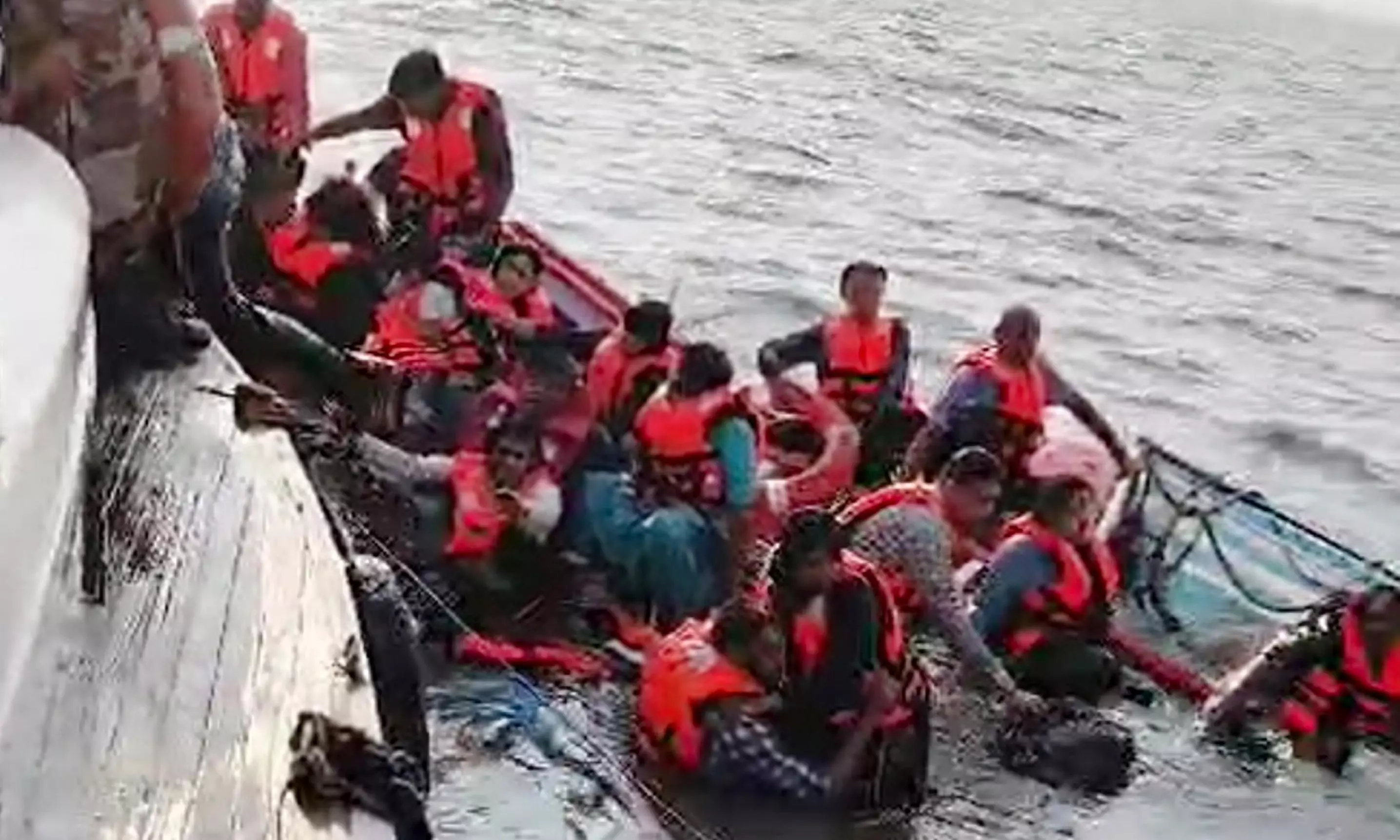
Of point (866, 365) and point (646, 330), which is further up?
point (646, 330)

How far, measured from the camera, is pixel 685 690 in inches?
326

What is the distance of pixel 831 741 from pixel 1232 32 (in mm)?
39410

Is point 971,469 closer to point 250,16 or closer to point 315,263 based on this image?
point 315,263

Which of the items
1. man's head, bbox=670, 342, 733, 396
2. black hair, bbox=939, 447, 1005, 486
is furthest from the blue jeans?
black hair, bbox=939, 447, 1005, 486

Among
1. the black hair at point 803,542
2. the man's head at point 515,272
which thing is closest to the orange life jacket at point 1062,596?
the black hair at point 803,542

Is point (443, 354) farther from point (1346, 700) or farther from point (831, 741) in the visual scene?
point (1346, 700)

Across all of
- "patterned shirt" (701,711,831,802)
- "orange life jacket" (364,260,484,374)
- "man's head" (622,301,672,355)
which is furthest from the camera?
"orange life jacket" (364,260,484,374)

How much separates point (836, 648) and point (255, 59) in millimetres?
6073

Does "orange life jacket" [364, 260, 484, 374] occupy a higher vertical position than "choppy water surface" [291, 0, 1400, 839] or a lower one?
higher

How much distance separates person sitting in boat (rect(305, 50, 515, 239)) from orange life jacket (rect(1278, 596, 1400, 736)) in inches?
182

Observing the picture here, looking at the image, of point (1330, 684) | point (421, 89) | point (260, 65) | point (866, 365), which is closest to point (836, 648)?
point (1330, 684)

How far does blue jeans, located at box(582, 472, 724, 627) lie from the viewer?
31.0 feet

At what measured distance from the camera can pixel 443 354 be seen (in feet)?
34.2

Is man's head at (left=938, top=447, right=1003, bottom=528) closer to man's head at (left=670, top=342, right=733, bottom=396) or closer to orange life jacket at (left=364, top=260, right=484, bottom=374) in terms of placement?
man's head at (left=670, top=342, right=733, bottom=396)
